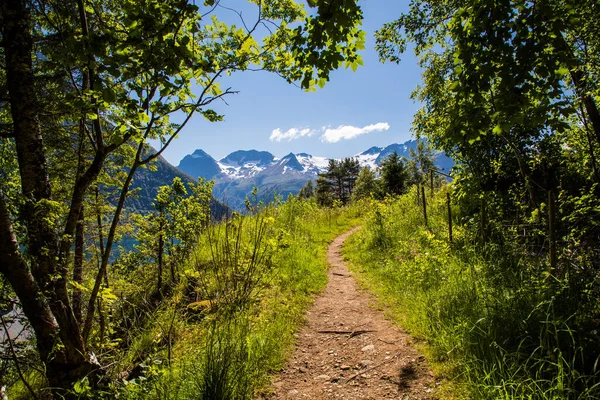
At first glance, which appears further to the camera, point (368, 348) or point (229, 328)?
point (368, 348)

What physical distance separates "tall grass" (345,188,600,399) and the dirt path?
343 mm

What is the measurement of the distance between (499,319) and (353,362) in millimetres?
1844

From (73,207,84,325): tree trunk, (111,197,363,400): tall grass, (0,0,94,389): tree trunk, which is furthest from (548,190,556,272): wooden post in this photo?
(73,207,84,325): tree trunk

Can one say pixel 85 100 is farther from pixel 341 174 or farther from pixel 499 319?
pixel 341 174

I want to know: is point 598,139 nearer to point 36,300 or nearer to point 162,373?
point 162,373

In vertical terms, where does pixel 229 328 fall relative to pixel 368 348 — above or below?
above

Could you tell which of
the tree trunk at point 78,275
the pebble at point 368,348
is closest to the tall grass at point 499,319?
the pebble at point 368,348

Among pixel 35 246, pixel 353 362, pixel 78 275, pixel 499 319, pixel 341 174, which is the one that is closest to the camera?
pixel 35 246

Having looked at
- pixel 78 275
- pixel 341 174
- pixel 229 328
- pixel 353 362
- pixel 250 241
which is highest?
pixel 341 174

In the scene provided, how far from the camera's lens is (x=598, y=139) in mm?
8250

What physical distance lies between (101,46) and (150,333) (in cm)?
453

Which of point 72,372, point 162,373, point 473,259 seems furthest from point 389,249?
point 72,372

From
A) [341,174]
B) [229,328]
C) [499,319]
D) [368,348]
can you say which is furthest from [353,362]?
[341,174]

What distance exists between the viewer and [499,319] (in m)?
3.24
